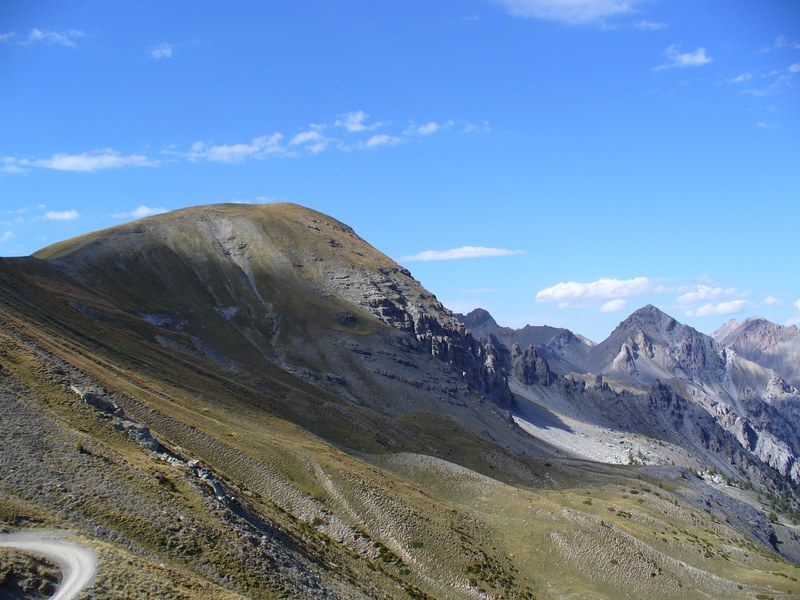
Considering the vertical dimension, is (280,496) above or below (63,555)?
below

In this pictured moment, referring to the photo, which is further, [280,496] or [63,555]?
[280,496]

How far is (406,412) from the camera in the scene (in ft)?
577

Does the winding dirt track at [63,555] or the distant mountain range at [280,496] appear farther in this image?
the distant mountain range at [280,496]

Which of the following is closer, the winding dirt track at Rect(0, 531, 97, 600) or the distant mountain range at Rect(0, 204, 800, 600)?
the winding dirt track at Rect(0, 531, 97, 600)

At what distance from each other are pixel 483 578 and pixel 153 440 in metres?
36.6

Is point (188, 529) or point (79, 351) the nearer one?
point (188, 529)

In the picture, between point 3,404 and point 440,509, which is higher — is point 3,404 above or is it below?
above

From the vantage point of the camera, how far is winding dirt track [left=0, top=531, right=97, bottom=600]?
113 ft

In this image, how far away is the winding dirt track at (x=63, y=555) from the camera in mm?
34375

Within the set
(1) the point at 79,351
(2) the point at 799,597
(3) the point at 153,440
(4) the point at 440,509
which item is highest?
(1) the point at 79,351

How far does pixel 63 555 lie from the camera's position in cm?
3675

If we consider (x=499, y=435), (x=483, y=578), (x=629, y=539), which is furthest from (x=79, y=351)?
(x=499, y=435)

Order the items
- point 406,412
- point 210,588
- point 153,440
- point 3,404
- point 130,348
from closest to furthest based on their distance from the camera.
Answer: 1. point 210,588
2. point 3,404
3. point 153,440
4. point 130,348
5. point 406,412

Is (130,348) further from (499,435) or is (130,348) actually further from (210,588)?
(499,435)
